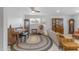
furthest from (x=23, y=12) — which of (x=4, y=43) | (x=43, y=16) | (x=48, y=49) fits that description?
(x=48, y=49)

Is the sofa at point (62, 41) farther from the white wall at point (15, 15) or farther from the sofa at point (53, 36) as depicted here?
the white wall at point (15, 15)

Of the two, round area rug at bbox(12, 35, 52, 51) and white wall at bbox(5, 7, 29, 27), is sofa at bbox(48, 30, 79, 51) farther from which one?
white wall at bbox(5, 7, 29, 27)

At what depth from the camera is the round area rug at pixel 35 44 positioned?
6.03ft

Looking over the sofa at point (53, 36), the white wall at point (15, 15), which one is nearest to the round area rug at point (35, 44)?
the sofa at point (53, 36)

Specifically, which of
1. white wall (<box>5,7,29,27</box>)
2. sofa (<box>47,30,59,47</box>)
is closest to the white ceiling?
white wall (<box>5,7,29,27</box>)

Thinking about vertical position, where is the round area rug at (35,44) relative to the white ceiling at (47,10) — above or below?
below

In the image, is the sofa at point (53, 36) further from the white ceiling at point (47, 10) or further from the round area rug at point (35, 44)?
the white ceiling at point (47, 10)

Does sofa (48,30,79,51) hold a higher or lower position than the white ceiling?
lower

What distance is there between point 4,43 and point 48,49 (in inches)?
25.1

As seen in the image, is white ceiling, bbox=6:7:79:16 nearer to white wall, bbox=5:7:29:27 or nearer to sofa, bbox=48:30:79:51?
white wall, bbox=5:7:29:27

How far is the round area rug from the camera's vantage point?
6.03 ft

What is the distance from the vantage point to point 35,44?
73.0 inches
